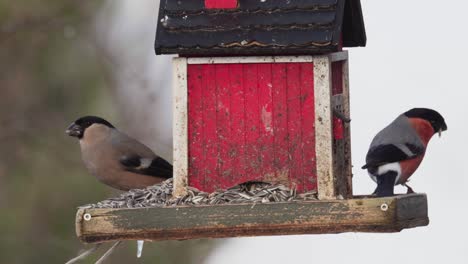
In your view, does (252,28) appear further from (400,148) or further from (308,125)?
(400,148)

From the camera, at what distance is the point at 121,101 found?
29.1ft

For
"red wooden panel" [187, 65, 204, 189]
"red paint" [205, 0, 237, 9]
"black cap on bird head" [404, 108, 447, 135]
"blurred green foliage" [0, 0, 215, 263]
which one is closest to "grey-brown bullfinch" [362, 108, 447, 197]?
"black cap on bird head" [404, 108, 447, 135]

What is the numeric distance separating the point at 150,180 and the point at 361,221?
1.61 m

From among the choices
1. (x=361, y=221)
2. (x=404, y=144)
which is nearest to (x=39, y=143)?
(x=404, y=144)

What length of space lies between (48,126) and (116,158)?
3325 mm

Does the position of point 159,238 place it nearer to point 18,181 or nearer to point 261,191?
point 261,191

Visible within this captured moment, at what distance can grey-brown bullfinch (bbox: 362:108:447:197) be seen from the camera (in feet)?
17.1

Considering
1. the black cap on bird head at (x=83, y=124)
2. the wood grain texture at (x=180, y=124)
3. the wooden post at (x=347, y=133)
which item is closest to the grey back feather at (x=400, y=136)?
the wooden post at (x=347, y=133)

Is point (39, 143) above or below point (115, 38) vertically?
below

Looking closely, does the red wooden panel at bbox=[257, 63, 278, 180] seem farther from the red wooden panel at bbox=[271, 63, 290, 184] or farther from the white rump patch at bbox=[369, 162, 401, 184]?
the white rump patch at bbox=[369, 162, 401, 184]

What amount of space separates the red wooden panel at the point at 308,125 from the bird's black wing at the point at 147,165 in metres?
1.04

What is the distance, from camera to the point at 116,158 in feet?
20.2

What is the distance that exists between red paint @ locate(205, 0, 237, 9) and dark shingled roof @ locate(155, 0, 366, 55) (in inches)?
0.6

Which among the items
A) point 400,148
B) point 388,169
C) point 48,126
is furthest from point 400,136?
point 48,126
